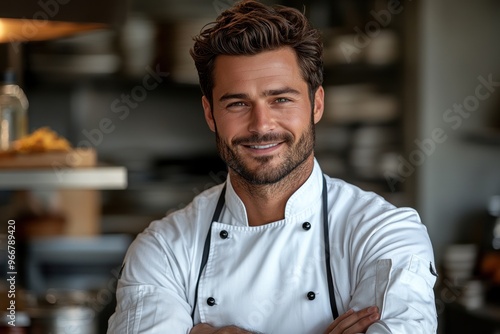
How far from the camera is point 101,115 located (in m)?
5.06

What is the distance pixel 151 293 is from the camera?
5.57 feet

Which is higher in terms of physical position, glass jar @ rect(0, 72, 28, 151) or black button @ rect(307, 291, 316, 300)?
glass jar @ rect(0, 72, 28, 151)

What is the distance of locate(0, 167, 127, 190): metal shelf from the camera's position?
10.1 feet

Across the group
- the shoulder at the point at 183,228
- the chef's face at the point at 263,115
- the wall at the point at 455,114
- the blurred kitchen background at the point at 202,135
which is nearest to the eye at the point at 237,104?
the chef's face at the point at 263,115

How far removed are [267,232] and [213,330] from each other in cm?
23

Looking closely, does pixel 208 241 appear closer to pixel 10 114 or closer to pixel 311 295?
pixel 311 295

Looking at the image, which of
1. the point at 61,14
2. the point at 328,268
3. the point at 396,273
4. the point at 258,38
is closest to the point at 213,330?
the point at 328,268

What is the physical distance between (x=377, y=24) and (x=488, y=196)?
1090mm

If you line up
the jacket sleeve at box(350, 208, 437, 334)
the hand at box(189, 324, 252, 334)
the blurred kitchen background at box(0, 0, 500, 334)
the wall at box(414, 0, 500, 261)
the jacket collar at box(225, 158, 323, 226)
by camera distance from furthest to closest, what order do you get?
the wall at box(414, 0, 500, 261) < the blurred kitchen background at box(0, 0, 500, 334) < the jacket collar at box(225, 158, 323, 226) < the hand at box(189, 324, 252, 334) < the jacket sleeve at box(350, 208, 437, 334)

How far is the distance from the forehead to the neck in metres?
0.19

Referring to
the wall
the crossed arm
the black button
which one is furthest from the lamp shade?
the wall

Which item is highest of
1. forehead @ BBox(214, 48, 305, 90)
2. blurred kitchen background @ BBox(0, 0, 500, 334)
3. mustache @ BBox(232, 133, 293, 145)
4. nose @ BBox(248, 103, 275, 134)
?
forehead @ BBox(214, 48, 305, 90)

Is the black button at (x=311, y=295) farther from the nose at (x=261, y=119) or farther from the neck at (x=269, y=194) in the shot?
the nose at (x=261, y=119)

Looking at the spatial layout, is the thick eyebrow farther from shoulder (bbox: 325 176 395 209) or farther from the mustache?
shoulder (bbox: 325 176 395 209)
